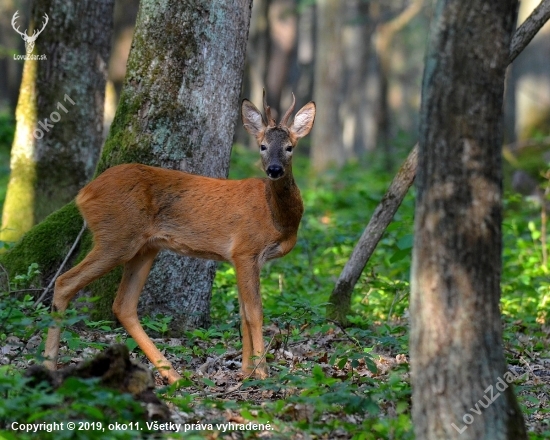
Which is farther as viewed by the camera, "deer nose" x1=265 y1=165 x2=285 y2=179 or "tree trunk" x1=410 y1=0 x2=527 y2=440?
"deer nose" x1=265 y1=165 x2=285 y2=179

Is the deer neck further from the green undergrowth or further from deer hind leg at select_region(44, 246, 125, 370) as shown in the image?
deer hind leg at select_region(44, 246, 125, 370)

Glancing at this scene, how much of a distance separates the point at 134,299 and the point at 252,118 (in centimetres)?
182

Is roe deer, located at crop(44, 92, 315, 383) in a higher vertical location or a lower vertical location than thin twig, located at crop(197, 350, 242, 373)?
higher

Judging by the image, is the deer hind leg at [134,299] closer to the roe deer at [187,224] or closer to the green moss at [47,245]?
the roe deer at [187,224]

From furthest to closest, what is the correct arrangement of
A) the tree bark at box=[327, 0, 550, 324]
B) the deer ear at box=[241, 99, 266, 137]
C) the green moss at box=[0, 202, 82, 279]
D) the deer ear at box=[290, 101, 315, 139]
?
the green moss at box=[0, 202, 82, 279] < the deer ear at box=[290, 101, 315, 139] < the deer ear at box=[241, 99, 266, 137] < the tree bark at box=[327, 0, 550, 324]

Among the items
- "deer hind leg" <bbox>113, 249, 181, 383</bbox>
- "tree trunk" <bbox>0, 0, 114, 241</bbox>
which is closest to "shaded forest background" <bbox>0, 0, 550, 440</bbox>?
"deer hind leg" <bbox>113, 249, 181, 383</bbox>

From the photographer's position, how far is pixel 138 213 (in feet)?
22.0

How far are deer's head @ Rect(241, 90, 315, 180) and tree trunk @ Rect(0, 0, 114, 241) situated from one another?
361cm

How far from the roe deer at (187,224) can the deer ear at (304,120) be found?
270 mm

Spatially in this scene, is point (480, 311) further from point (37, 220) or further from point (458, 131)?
point (37, 220)

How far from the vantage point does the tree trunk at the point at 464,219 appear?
4219 mm

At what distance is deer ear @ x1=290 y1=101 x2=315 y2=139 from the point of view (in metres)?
7.46

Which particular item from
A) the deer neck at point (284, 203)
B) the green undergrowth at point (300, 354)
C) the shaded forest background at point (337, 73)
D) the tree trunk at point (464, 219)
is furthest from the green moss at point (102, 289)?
the tree trunk at point (464, 219)

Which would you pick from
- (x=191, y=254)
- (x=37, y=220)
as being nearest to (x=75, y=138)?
(x=37, y=220)
